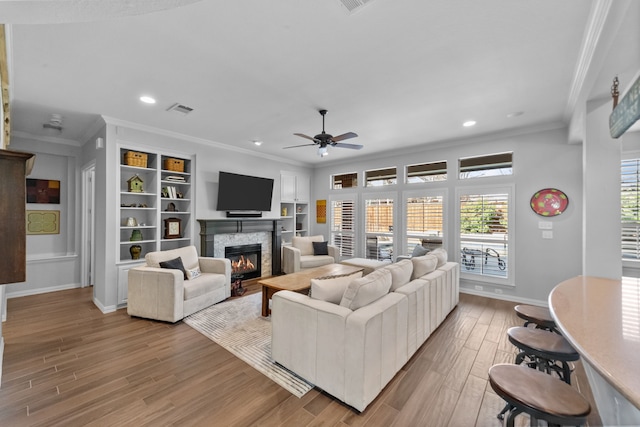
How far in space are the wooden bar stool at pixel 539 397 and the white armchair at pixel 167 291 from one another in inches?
138

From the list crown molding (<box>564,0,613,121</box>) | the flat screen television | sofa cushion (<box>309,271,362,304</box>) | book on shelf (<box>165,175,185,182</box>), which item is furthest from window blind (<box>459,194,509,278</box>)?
book on shelf (<box>165,175,185,182</box>)

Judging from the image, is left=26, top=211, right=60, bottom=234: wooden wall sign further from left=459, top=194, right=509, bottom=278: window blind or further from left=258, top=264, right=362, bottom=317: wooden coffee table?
left=459, top=194, right=509, bottom=278: window blind

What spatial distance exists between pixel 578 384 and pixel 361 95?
3.50m

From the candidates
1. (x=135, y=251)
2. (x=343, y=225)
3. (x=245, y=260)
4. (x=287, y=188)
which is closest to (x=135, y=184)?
(x=135, y=251)

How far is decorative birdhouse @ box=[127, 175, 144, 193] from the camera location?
4379 mm

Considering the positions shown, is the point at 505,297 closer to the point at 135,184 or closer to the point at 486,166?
the point at 486,166

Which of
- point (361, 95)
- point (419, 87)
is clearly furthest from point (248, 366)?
Answer: point (419, 87)

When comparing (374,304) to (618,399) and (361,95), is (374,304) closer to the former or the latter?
(618,399)

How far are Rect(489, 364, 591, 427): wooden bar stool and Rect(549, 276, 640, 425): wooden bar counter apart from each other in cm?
18

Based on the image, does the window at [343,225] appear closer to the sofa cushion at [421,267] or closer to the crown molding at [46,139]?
the sofa cushion at [421,267]

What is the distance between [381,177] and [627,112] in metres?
4.79

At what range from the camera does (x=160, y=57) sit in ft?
7.96

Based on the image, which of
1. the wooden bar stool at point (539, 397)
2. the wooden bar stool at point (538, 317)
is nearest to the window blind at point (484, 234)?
the wooden bar stool at point (538, 317)

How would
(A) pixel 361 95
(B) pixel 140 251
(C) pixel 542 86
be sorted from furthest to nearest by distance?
(B) pixel 140 251 < (A) pixel 361 95 < (C) pixel 542 86
